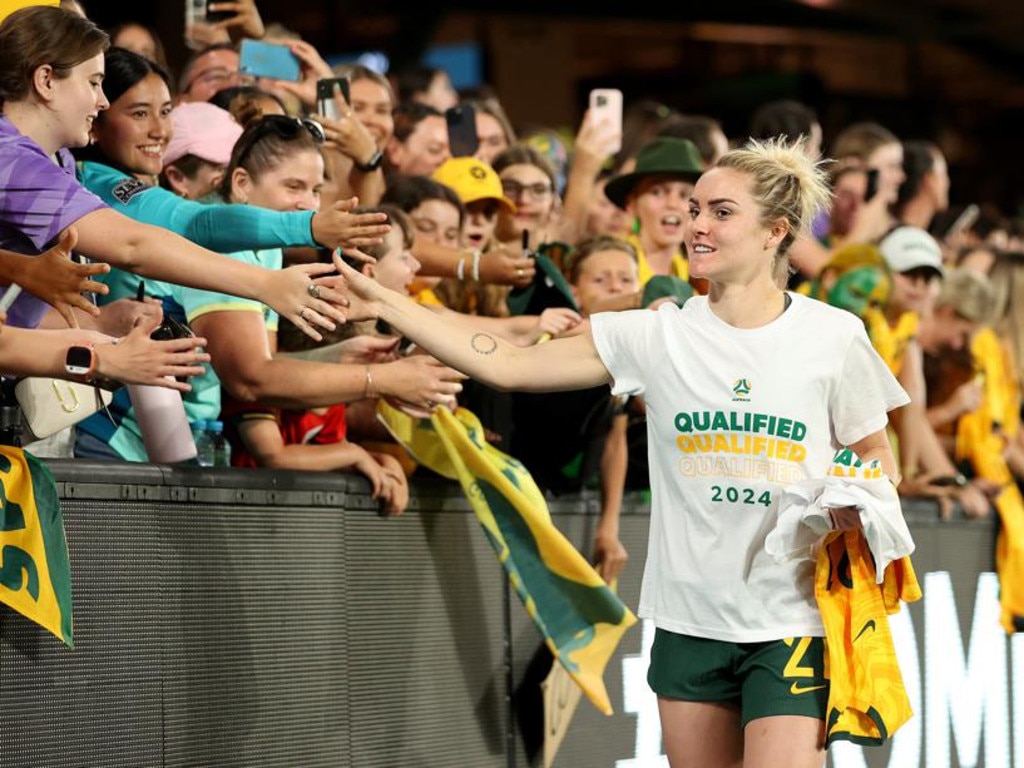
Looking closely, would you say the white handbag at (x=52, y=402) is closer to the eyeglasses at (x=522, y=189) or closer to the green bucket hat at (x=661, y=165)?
the eyeglasses at (x=522, y=189)

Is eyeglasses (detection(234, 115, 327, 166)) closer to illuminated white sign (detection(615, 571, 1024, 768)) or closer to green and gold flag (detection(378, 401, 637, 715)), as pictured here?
green and gold flag (detection(378, 401, 637, 715))

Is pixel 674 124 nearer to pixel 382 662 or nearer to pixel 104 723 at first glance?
pixel 382 662

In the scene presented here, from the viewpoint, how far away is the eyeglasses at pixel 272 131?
17.6ft

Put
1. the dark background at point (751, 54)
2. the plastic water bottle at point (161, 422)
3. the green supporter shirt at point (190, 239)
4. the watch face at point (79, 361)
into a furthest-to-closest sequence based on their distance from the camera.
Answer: the dark background at point (751, 54) < the plastic water bottle at point (161, 422) < the green supporter shirt at point (190, 239) < the watch face at point (79, 361)

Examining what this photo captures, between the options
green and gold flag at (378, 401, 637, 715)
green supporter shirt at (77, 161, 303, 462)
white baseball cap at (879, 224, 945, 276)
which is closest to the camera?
green supporter shirt at (77, 161, 303, 462)

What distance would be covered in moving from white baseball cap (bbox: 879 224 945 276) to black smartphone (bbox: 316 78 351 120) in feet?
10.8

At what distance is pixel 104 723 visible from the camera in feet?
14.7

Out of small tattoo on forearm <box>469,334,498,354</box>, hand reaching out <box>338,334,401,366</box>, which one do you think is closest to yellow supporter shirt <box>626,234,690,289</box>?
hand reaching out <box>338,334,401,366</box>

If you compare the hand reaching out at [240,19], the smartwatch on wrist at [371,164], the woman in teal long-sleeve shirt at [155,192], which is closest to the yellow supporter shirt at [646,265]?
the smartwatch on wrist at [371,164]

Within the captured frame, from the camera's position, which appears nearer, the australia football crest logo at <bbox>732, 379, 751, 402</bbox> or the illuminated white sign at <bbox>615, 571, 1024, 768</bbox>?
the australia football crest logo at <bbox>732, 379, 751, 402</bbox>

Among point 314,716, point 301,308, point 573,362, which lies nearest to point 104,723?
point 314,716

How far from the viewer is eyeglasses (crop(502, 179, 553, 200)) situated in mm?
7586

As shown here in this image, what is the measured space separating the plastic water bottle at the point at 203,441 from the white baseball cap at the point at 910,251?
4.26m

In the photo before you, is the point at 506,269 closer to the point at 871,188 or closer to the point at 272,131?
the point at 272,131
